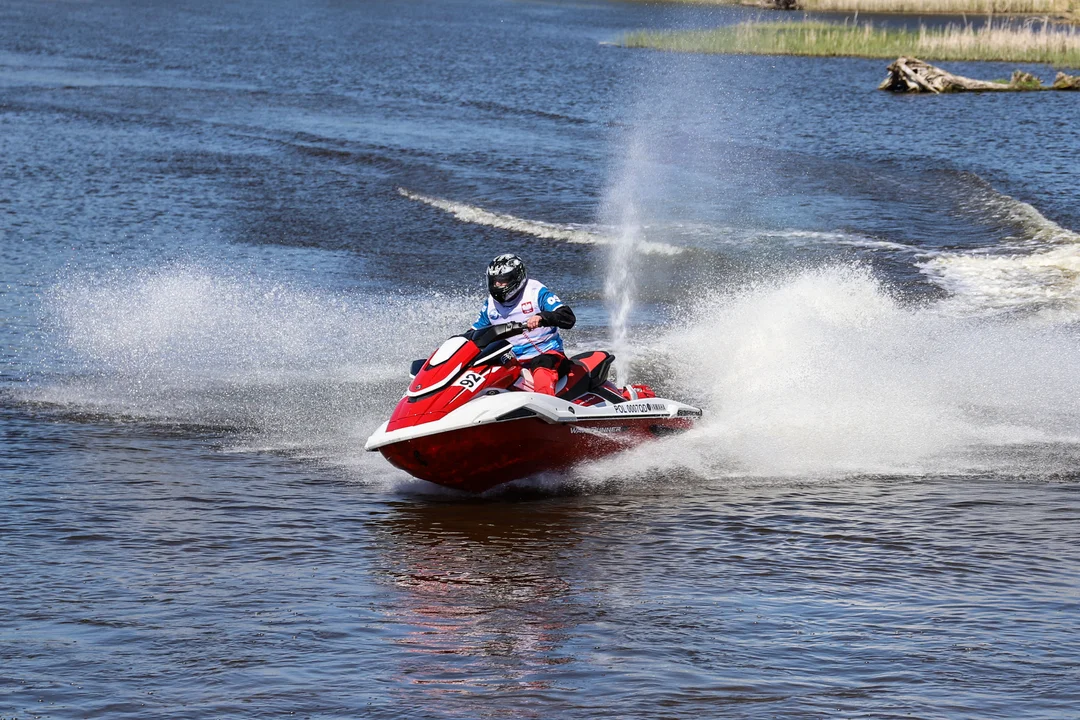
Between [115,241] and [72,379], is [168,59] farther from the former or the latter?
[72,379]

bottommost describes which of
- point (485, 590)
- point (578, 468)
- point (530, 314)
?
point (485, 590)

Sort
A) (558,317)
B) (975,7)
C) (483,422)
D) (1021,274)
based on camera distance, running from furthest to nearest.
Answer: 1. (975,7)
2. (1021,274)
3. (558,317)
4. (483,422)

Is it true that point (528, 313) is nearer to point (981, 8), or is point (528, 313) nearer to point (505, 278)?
point (505, 278)

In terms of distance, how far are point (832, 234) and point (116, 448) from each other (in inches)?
505

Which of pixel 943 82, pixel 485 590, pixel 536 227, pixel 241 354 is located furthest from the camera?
pixel 943 82

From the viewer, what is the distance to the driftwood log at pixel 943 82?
3700 centimetres

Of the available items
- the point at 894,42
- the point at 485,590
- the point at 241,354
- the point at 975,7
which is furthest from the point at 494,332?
the point at 975,7

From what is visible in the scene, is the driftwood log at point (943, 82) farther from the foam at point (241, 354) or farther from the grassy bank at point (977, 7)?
the foam at point (241, 354)

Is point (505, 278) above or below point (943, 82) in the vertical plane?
below

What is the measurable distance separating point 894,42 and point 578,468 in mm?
39044

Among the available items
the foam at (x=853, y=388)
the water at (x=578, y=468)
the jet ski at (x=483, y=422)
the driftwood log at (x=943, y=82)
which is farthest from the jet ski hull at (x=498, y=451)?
the driftwood log at (x=943, y=82)

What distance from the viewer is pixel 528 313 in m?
10.4

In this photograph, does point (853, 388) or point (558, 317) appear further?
point (853, 388)

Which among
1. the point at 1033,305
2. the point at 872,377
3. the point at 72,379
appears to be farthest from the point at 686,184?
the point at 72,379
